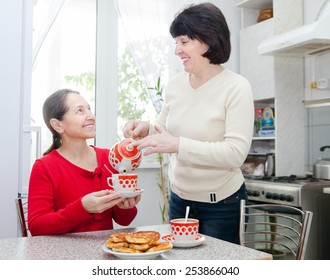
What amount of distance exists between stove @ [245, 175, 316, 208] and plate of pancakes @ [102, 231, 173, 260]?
4.98 feet

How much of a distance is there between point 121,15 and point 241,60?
105 centimetres

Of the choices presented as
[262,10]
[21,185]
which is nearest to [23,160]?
[21,185]

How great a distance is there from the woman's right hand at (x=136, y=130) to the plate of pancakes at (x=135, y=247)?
59 centimetres

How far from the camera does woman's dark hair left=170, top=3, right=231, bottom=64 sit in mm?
1578

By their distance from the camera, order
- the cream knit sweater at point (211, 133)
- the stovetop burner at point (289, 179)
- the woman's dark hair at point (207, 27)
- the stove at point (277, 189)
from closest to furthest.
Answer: the cream knit sweater at point (211, 133)
the woman's dark hair at point (207, 27)
the stove at point (277, 189)
the stovetop burner at point (289, 179)

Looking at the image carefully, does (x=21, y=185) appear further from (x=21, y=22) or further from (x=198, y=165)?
(x=198, y=165)

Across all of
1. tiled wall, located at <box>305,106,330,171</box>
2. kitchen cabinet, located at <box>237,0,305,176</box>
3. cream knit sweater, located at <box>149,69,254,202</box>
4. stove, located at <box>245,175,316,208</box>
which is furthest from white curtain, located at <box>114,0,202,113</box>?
cream knit sweater, located at <box>149,69,254,202</box>

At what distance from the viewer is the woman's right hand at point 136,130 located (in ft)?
5.46

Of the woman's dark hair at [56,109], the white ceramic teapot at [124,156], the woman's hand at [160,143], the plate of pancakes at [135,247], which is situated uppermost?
the woman's dark hair at [56,109]

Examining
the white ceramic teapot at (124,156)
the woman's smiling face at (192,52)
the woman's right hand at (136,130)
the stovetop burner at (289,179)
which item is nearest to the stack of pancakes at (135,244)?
the white ceramic teapot at (124,156)

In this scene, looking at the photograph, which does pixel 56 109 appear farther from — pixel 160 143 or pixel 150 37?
pixel 150 37

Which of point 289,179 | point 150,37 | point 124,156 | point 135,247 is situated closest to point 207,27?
point 124,156

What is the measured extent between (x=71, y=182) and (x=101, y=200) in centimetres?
32

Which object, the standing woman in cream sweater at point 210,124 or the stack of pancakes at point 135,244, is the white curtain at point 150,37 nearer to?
the standing woman in cream sweater at point 210,124
